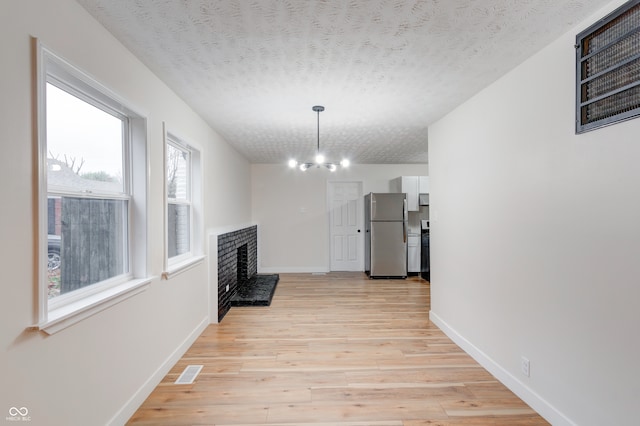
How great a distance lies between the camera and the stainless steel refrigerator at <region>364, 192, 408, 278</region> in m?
5.97

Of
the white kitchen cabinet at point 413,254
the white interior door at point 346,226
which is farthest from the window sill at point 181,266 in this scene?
the white kitchen cabinet at point 413,254

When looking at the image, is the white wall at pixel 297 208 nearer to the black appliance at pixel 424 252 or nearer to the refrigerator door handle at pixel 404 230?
the refrigerator door handle at pixel 404 230

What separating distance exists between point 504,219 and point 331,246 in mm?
4597

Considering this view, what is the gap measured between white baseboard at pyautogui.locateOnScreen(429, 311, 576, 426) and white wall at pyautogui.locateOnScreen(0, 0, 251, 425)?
8.79 ft

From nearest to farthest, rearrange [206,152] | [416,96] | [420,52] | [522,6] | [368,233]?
[522,6] → [420,52] → [416,96] → [206,152] → [368,233]

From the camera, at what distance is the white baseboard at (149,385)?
186cm

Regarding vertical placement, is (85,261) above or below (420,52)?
below

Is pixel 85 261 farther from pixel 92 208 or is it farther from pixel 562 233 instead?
pixel 562 233

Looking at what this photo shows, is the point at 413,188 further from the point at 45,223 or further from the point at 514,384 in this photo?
the point at 45,223

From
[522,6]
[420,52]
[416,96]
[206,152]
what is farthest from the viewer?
[206,152]

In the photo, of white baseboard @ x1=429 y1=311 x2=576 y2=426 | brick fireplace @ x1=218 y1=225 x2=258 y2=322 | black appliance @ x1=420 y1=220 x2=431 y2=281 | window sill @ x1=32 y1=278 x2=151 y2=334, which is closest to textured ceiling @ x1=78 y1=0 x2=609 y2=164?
window sill @ x1=32 y1=278 x2=151 y2=334

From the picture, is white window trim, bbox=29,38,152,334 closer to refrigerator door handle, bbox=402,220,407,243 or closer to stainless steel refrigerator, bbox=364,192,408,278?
stainless steel refrigerator, bbox=364,192,408,278

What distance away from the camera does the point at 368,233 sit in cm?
646

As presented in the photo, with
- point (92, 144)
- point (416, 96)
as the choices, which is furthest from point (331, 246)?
point (92, 144)
